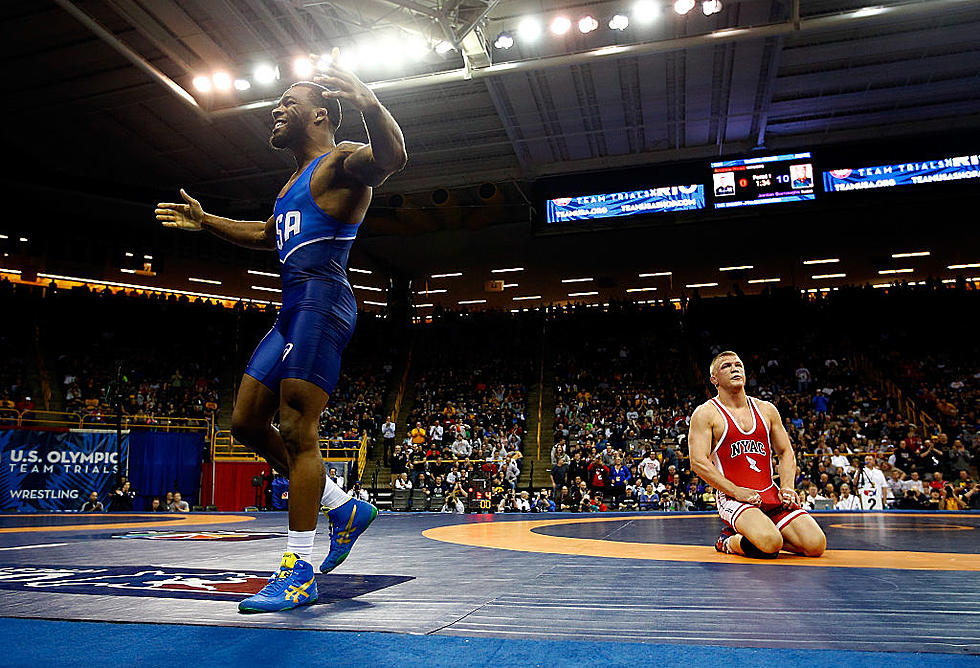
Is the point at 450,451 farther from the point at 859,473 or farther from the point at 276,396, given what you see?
the point at 276,396

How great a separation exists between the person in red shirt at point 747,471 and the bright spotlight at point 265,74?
10.1 m

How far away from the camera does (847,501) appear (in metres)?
9.96

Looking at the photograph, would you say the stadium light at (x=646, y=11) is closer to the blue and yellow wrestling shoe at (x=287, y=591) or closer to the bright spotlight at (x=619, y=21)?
the bright spotlight at (x=619, y=21)

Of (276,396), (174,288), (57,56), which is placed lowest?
(276,396)

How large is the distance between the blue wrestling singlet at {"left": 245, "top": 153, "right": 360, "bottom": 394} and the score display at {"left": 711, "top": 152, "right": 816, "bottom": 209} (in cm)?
1171

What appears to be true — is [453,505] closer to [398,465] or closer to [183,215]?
[398,465]

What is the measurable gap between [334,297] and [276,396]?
1.28 ft

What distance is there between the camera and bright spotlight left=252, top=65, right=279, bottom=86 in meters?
11.3

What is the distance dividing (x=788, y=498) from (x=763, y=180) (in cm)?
1057

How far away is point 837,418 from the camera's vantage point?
14.6 m

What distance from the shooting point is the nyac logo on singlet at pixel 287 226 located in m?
2.35

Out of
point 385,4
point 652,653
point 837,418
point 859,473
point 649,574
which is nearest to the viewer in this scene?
point 652,653

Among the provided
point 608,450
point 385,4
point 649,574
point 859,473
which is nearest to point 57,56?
point 385,4

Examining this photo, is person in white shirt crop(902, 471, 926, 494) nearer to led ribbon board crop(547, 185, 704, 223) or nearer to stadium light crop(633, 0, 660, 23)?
led ribbon board crop(547, 185, 704, 223)
